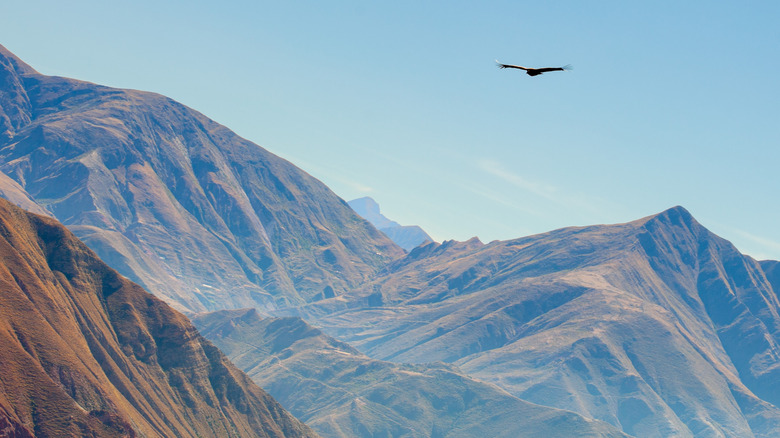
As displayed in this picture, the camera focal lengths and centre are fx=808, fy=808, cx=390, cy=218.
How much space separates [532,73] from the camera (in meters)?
113
